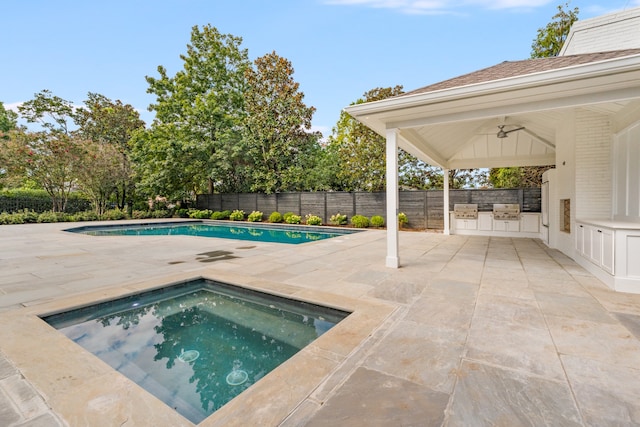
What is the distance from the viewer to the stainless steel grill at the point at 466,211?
9.90 m

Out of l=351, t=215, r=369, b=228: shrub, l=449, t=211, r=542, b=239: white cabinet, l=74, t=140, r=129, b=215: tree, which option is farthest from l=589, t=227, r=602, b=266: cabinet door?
l=74, t=140, r=129, b=215: tree

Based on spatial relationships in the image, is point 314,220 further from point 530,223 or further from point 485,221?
point 530,223

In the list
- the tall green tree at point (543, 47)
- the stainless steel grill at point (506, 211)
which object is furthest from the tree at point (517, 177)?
the stainless steel grill at point (506, 211)

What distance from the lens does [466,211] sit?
32.9 ft

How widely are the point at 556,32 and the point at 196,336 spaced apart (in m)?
19.0

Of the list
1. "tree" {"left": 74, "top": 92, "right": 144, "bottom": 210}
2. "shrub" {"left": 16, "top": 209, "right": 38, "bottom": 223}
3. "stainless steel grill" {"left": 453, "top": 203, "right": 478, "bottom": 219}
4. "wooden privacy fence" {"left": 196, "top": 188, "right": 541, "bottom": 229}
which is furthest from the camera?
"tree" {"left": 74, "top": 92, "right": 144, "bottom": 210}

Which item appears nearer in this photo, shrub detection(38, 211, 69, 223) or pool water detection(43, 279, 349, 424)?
pool water detection(43, 279, 349, 424)

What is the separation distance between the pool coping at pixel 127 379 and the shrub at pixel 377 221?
8941 millimetres

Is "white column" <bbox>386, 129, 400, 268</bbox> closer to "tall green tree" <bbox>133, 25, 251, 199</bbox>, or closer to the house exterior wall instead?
the house exterior wall

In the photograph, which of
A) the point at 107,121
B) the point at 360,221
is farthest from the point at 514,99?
the point at 107,121

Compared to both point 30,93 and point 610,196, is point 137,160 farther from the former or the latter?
point 610,196

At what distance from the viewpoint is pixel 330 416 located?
5.37ft

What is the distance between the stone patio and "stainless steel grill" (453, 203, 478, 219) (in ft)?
15.8

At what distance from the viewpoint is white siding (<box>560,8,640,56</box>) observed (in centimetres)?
667
